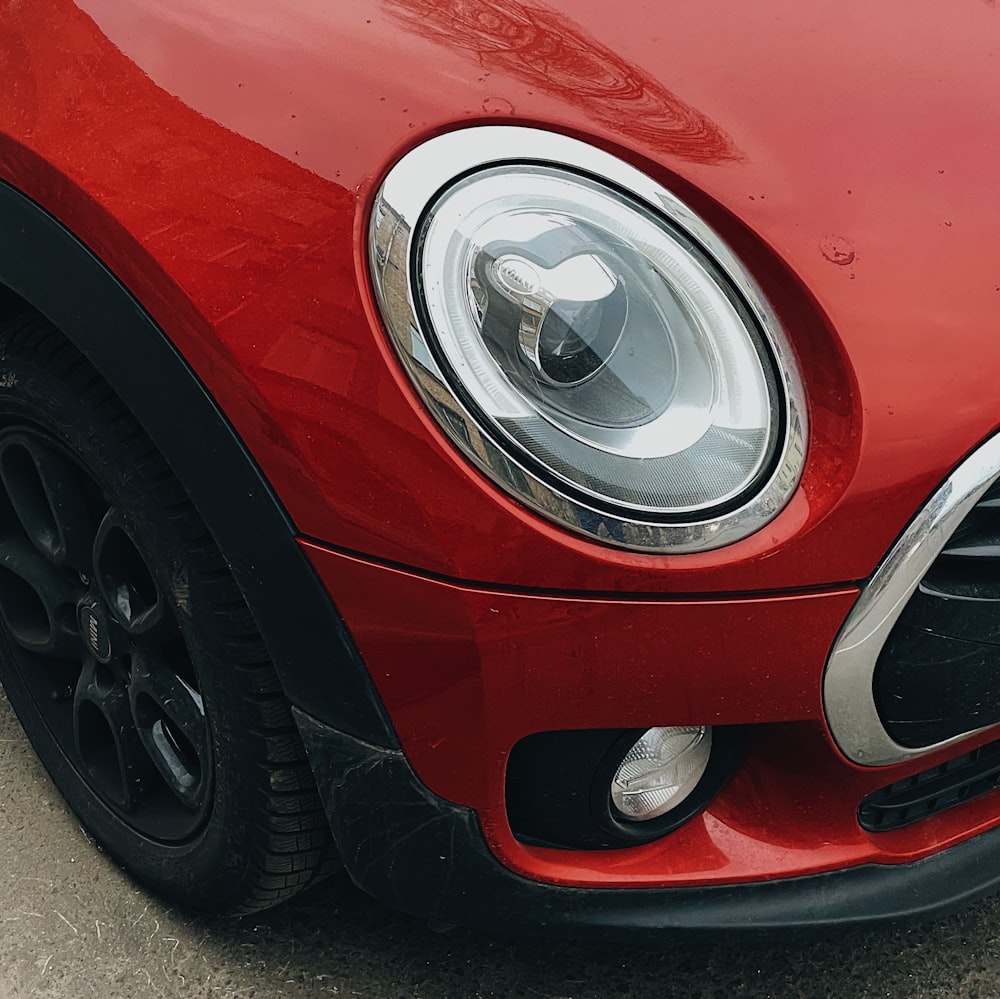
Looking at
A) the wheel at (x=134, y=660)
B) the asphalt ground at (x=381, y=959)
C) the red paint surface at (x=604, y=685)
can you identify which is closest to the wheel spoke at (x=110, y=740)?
the wheel at (x=134, y=660)

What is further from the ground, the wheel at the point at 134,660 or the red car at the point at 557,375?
the red car at the point at 557,375

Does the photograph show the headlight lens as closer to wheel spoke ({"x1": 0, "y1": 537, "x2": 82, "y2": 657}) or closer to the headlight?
the headlight

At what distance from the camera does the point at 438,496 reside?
3.36ft

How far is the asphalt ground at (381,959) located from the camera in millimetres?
1527

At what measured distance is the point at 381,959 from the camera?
1565 millimetres

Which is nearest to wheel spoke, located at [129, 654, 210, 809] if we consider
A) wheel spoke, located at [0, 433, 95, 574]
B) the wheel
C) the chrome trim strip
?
the wheel

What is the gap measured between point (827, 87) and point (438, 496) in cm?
54

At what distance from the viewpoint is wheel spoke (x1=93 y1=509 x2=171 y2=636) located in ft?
4.67

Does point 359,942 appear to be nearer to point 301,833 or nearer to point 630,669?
point 301,833

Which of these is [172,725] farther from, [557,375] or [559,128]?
[559,128]

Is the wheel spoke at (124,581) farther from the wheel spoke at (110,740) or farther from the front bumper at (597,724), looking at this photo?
the front bumper at (597,724)

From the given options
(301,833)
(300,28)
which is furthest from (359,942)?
(300,28)

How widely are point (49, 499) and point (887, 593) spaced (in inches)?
41.7

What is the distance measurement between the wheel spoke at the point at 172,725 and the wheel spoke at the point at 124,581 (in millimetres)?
67
